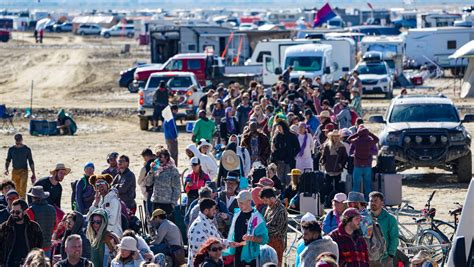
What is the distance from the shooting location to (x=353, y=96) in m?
28.4

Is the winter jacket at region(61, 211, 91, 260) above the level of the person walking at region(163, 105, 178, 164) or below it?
above

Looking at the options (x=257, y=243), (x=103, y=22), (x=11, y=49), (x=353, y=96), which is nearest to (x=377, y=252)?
(x=257, y=243)

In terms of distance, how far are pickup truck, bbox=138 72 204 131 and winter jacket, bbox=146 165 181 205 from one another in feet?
58.2

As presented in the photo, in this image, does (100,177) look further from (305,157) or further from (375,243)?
(305,157)

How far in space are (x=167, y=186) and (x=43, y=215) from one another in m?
2.32

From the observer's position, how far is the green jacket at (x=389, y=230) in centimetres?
1230

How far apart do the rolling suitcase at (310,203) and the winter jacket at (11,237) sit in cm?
530

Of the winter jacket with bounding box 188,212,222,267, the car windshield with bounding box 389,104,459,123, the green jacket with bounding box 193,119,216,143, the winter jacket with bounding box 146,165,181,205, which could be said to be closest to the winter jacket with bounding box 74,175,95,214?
the winter jacket with bounding box 146,165,181,205

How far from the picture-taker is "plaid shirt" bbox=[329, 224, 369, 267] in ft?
36.5

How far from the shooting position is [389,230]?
12.3 metres

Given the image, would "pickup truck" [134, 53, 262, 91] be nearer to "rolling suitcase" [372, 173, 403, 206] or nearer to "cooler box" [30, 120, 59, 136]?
"cooler box" [30, 120, 59, 136]

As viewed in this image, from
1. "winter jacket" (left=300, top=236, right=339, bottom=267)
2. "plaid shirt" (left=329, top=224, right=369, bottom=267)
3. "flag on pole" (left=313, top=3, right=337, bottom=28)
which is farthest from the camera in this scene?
"flag on pole" (left=313, top=3, right=337, bottom=28)

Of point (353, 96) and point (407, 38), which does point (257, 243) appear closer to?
point (353, 96)

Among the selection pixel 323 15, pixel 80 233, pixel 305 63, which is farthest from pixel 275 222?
pixel 323 15
